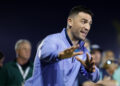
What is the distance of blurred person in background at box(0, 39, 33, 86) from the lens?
10.7ft

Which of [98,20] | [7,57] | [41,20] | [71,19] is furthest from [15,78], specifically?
[98,20]

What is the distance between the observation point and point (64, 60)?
1.92 metres

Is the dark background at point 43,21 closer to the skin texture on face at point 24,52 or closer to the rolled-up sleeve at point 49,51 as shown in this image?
the skin texture on face at point 24,52

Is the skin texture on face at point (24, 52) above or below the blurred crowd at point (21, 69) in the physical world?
above

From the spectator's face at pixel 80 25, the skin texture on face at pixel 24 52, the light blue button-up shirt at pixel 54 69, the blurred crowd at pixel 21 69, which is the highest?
the spectator's face at pixel 80 25

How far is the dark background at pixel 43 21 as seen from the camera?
6070mm

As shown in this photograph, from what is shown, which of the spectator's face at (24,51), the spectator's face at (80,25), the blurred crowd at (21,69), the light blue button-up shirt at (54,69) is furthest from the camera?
the spectator's face at (24,51)

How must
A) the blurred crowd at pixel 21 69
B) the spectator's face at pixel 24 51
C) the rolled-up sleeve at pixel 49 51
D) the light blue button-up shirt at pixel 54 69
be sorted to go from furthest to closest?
the spectator's face at pixel 24 51 < the blurred crowd at pixel 21 69 < the light blue button-up shirt at pixel 54 69 < the rolled-up sleeve at pixel 49 51

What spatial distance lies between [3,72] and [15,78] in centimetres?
14

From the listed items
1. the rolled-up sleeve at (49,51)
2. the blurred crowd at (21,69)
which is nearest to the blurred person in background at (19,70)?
the blurred crowd at (21,69)

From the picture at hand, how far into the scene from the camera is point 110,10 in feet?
22.1

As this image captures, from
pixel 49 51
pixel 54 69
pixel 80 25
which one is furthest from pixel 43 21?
pixel 49 51

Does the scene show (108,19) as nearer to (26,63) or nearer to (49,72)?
(26,63)

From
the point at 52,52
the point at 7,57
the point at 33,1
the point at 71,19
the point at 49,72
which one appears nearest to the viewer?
the point at 52,52
